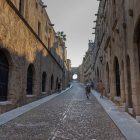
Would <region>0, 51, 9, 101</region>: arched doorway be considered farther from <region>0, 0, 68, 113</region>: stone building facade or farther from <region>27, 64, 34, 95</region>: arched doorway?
<region>27, 64, 34, 95</region>: arched doorway

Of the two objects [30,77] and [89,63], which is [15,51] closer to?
[30,77]

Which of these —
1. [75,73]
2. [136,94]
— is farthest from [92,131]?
[75,73]

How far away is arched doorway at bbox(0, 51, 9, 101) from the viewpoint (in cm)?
1166

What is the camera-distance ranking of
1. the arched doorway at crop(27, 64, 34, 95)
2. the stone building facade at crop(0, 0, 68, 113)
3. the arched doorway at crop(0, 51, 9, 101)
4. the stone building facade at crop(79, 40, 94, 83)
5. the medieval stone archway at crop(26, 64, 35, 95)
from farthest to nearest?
the stone building facade at crop(79, 40, 94, 83) < the medieval stone archway at crop(26, 64, 35, 95) < the arched doorway at crop(27, 64, 34, 95) < the arched doorway at crop(0, 51, 9, 101) < the stone building facade at crop(0, 0, 68, 113)

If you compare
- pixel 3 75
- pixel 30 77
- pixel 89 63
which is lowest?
pixel 3 75

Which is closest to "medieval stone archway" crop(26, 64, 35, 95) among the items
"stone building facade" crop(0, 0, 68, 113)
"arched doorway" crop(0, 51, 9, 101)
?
"stone building facade" crop(0, 0, 68, 113)

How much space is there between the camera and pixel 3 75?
39.1ft

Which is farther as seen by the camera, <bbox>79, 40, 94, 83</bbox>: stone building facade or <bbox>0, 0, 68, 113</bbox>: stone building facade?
<bbox>79, 40, 94, 83</bbox>: stone building facade

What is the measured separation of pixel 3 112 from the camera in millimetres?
11039


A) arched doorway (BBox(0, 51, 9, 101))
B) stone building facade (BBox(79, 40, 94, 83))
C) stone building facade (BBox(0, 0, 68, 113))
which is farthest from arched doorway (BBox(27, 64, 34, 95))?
stone building facade (BBox(79, 40, 94, 83))

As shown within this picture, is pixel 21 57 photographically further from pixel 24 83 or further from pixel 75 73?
pixel 75 73

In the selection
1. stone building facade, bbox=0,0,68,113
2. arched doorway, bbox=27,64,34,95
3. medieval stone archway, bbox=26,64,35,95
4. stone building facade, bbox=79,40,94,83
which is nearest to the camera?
stone building facade, bbox=0,0,68,113

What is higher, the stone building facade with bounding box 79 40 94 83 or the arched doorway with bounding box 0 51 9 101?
A: the stone building facade with bounding box 79 40 94 83

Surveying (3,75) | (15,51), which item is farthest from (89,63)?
(3,75)
